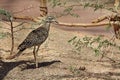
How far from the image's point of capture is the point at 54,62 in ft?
21.5

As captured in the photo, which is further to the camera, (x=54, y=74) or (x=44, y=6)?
(x=44, y=6)

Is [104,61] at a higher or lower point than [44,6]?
lower

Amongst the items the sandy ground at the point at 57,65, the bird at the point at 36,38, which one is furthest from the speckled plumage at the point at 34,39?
the sandy ground at the point at 57,65

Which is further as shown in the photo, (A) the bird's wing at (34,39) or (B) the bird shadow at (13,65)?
(B) the bird shadow at (13,65)

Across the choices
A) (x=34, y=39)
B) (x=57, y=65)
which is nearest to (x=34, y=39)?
(x=34, y=39)

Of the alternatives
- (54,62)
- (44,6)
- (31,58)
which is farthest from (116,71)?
(44,6)

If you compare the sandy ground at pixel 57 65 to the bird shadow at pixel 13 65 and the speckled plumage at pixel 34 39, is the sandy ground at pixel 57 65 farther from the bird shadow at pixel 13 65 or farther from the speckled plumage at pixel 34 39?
the speckled plumage at pixel 34 39

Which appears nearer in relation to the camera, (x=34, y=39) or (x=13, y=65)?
(x=34, y=39)

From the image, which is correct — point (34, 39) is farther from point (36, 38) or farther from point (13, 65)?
point (13, 65)

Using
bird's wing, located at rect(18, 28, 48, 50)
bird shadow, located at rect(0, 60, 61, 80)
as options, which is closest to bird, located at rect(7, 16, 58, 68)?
bird's wing, located at rect(18, 28, 48, 50)

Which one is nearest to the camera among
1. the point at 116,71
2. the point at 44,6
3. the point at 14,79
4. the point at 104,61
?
the point at 14,79

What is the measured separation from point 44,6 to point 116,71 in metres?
2.52

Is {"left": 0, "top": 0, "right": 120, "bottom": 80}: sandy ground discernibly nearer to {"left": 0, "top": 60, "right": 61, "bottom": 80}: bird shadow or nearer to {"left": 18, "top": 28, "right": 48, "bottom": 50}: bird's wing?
{"left": 0, "top": 60, "right": 61, "bottom": 80}: bird shadow

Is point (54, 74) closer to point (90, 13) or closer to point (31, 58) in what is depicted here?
point (31, 58)
